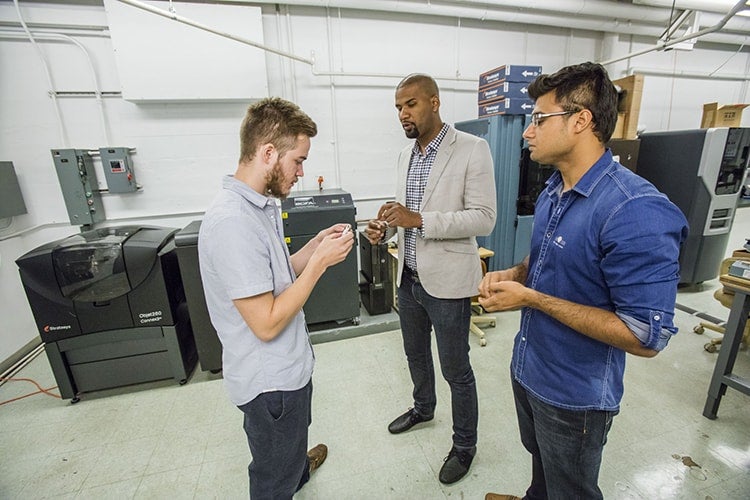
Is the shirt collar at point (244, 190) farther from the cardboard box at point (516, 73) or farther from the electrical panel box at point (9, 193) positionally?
the electrical panel box at point (9, 193)

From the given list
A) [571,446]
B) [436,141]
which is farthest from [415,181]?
[571,446]

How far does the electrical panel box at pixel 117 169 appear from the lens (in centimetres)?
296

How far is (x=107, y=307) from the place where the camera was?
2219mm

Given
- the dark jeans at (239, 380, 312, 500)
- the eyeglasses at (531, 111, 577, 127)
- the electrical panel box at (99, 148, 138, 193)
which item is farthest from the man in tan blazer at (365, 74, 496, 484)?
the electrical panel box at (99, 148, 138, 193)

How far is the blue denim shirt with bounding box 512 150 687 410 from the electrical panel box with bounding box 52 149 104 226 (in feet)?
11.9

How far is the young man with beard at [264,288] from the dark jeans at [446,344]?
622mm

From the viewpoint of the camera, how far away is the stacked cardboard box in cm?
302

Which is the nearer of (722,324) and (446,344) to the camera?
(446,344)

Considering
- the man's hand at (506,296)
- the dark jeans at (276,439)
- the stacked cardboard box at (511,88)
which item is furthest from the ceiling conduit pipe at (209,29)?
the man's hand at (506,296)

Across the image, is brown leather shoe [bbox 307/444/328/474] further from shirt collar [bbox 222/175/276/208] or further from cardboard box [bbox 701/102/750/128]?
cardboard box [bbox 701/102/750/128]

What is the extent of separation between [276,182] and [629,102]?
420 cm

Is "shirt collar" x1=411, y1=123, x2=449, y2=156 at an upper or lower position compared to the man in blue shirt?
upper

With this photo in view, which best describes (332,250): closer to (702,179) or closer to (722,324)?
(722,324)

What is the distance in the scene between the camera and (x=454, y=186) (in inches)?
58.5
